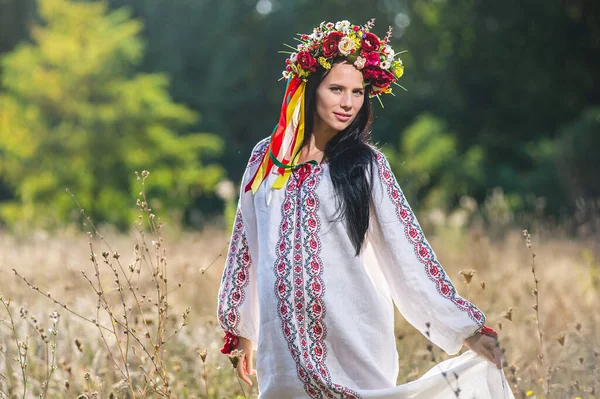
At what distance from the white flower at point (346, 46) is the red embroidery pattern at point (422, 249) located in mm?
373

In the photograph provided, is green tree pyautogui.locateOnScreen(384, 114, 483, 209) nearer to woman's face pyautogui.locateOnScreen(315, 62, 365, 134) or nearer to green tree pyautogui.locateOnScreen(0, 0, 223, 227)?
green tree pyautogui.locateOnScreen(0, 0, 223, 227)

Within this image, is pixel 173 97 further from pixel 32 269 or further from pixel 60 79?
pixel 32 269

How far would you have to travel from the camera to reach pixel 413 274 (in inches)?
102

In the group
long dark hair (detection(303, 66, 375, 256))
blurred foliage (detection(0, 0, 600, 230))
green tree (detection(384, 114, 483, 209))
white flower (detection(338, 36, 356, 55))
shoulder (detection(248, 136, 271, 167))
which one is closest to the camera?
long dark hair (detection(303, 66, 375, 256))

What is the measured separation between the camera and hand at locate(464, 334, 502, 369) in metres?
2.45

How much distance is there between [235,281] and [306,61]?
2.62 feet

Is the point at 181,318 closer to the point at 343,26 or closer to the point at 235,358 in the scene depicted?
the point at 235,358

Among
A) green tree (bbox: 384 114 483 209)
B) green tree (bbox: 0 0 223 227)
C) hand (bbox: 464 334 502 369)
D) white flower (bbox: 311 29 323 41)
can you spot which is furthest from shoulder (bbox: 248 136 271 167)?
green tree (bbox: 384 114 483 209)

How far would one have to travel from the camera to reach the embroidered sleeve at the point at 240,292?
284 centimetres

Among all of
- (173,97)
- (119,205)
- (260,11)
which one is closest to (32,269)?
(119,205)

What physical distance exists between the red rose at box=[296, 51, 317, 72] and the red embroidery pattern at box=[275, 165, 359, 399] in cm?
41

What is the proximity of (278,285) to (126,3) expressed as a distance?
28.6 m

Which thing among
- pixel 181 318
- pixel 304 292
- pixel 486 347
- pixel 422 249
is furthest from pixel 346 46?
pixel 181 318

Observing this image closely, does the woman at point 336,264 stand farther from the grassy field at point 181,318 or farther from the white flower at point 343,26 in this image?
the grassy field at point 181,318
